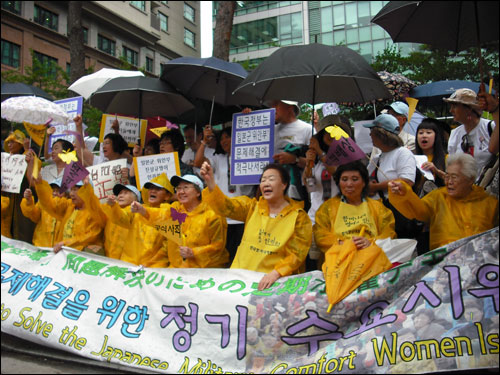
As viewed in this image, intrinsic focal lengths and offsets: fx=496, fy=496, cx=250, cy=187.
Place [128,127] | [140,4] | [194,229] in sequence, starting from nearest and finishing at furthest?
[194,229] < [128,127] < [140,4]

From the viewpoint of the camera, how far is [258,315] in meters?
3.93

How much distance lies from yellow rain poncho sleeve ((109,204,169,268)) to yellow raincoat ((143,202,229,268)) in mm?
254

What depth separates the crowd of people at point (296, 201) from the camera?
409 centimetres

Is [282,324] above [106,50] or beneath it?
beneath

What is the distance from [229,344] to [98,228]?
2379 millimetres

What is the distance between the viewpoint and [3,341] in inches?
196

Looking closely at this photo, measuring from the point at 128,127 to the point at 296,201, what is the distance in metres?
3.21

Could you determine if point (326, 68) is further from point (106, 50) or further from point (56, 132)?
point (106, 50)

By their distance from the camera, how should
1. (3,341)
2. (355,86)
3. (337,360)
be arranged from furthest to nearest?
(355,86) < (3,341) < (337,360)

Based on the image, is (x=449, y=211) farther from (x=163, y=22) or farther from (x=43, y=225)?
(x=163, y=22)

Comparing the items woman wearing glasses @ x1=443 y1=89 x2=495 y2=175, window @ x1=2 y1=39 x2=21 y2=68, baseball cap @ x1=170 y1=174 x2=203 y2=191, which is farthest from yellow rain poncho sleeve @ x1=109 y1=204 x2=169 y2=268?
window @ x1=2 y1=39 x2=21 y2=68

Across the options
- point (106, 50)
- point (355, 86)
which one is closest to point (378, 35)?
point (106, 50)

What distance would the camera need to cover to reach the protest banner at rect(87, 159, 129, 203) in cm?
552

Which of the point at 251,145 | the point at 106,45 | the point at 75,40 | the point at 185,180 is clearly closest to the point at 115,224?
the point at 185,180
